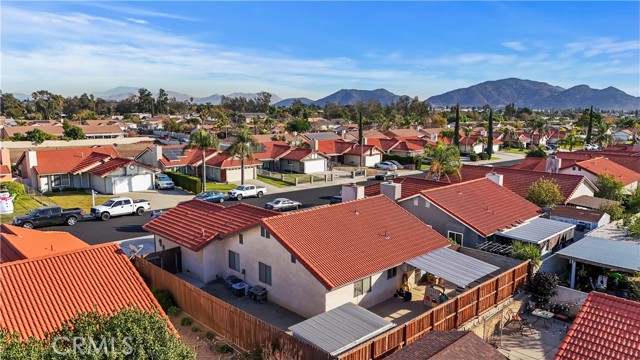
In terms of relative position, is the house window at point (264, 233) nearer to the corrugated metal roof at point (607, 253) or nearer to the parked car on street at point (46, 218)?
the corrugated metal roof at point (607, 253)

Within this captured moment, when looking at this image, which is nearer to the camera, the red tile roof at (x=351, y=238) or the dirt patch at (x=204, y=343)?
the dirt patch at (x=204, y=343)

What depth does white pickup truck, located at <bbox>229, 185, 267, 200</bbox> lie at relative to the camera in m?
50.2

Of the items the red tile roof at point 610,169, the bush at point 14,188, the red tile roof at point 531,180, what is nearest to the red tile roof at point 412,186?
the red tile roof at point 531,180

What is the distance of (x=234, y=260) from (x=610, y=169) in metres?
42.6

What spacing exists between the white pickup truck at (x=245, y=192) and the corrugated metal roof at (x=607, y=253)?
3358 cm

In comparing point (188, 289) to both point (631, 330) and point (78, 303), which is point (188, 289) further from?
point (631, 330)

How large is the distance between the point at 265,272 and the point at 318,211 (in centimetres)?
436

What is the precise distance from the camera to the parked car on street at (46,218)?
37312mm

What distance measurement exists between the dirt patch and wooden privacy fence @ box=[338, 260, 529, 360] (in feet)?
15.9

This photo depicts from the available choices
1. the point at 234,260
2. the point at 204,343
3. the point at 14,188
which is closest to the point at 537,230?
the point at 234,260

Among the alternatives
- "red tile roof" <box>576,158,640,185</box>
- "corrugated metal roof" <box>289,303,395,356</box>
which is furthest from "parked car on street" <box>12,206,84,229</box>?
"red tile roof" <box>576,158,640,185</box>

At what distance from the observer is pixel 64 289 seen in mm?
17109

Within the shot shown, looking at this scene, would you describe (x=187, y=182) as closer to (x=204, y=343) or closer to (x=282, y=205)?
(x=282, y=205)

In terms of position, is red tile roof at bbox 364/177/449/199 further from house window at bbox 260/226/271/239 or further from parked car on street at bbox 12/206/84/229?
parked car on street at bbox 12/206/84/229
